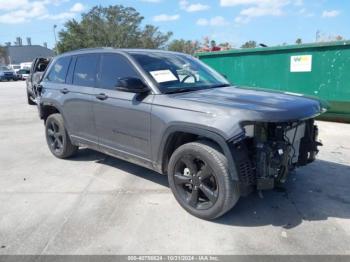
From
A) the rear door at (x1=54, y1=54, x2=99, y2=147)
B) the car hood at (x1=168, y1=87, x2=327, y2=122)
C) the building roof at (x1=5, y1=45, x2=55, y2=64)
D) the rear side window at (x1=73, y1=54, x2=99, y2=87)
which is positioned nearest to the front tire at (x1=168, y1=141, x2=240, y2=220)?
the car hood at (x1=168, y1=87, x2=327, y2=122)

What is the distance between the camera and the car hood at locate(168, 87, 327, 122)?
333 centimetres

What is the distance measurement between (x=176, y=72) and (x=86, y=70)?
1.55 m

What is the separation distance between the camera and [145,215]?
13.2ft

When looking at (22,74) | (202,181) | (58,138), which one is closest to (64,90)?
(58,138)

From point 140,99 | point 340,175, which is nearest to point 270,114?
point 140,99

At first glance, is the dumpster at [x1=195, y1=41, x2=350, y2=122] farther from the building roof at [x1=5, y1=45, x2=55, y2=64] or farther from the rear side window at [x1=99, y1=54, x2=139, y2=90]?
the building roof at [x1=5, y1=45, x2=55, y2=64]

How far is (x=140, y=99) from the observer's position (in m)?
4.28

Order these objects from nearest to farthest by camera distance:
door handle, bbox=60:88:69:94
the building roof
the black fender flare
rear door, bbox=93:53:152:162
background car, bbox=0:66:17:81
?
the black fender flare < rear door, bbox=93:53:152:162 < door handle, bbox=60:88:69:94 < background car, bbox=0:66:17:81 < the building roof

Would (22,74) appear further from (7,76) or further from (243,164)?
(243,164)

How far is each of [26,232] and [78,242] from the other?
629 mm

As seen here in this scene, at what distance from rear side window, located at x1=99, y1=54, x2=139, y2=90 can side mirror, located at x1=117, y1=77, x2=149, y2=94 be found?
248mm

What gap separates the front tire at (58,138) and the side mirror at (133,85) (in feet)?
7.13

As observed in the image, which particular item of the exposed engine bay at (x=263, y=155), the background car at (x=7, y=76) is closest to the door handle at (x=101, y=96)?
the exposed engine bay at (x=263, y=155)

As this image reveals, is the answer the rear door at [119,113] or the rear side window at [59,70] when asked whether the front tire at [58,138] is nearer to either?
the rear side window at [59,70]
